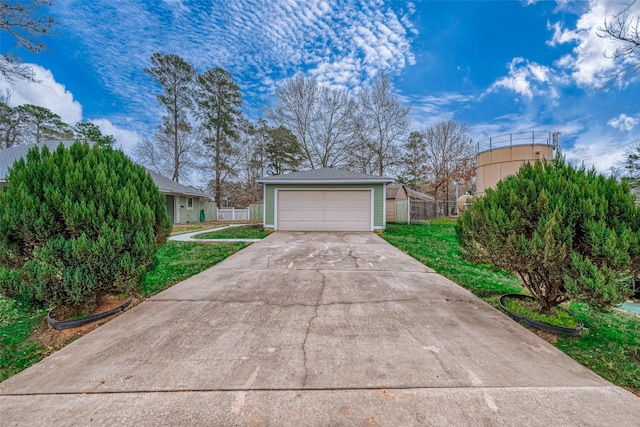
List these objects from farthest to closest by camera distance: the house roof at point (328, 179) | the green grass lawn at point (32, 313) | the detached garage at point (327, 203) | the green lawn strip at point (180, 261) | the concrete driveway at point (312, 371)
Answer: the detached garage at point (327, 203) < the house roof at point (328, 179) < the green lawn strip at point (180, 261) < the green grass lawn at point (32, 313) < the concrete driveway at point (312, 371)

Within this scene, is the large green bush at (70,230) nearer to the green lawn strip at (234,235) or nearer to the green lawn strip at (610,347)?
the green lawn strip at (610,347)

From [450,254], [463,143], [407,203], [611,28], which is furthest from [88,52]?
[463,143]

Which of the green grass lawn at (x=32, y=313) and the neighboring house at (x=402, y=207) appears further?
the neighboring house at (x=402, y=207)

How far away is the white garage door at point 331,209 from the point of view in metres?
11.5

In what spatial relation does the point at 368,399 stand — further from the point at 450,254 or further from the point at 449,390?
the point at 450,254

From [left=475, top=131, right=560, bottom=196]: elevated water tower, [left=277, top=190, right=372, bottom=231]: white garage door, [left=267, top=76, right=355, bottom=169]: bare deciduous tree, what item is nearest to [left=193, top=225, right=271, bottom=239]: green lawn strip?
[left=277, top=190, right=372, bottom=231]: white garage door

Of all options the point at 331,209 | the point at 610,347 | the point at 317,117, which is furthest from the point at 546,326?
the point at 317,117

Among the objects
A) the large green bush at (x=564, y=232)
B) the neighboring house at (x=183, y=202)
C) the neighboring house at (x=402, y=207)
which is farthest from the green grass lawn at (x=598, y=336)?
the neighboring house at (x=183, y=202)

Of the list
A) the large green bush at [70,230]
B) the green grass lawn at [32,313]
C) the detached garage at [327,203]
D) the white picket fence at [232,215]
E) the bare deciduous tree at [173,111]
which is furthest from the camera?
the white picket fence at [232,215]

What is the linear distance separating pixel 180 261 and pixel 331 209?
681 centimetres

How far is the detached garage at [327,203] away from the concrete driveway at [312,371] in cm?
806

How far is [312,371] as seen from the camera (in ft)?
6.36

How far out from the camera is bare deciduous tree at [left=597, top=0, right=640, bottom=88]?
519 centimetres

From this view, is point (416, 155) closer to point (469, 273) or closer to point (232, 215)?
point (232, 215)
